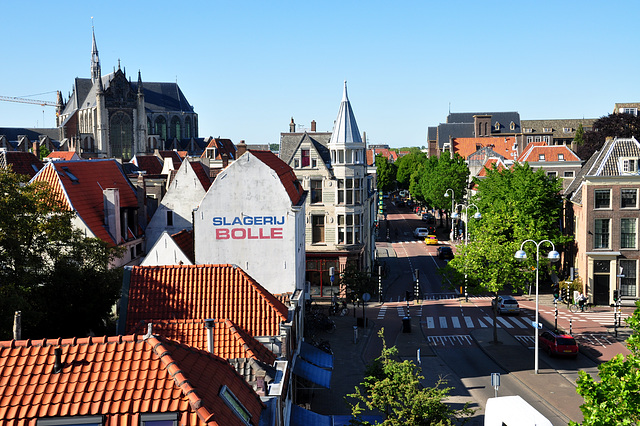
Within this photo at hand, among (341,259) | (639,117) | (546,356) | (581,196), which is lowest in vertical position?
(546,356)

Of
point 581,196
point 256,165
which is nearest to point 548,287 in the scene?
point 581,196

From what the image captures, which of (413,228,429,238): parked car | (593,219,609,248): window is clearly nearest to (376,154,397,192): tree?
(413,228,429,238): parked car

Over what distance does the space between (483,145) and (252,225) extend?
106385 millimetres

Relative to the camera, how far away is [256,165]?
40312 mm

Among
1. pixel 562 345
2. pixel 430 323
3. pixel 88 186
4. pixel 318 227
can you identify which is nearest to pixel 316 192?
pixel 318 227

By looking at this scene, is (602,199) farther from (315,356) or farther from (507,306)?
(315,356)

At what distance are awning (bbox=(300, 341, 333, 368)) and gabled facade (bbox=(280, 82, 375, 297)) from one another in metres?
23.6

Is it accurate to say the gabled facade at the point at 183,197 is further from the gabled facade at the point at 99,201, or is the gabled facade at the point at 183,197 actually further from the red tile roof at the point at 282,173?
the red tile roof at the point at 282,173

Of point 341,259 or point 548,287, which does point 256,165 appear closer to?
point 341,259

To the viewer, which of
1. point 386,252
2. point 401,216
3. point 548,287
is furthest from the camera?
point 401,216

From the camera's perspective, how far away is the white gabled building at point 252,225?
131ft

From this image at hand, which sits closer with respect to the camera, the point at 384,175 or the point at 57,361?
the point at 57,361

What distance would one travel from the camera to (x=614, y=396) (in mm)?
16266

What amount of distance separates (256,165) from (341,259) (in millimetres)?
18583
